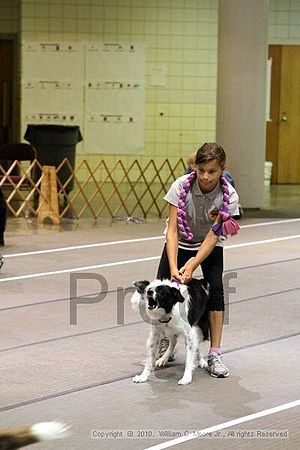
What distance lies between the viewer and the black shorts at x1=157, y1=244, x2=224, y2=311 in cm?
552

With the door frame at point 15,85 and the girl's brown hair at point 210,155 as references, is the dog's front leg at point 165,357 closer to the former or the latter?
the girl's brown hair at point 210,155

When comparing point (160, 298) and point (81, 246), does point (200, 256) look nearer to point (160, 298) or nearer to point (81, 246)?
point (160, 298)

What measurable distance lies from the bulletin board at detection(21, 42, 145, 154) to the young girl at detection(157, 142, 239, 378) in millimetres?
12758

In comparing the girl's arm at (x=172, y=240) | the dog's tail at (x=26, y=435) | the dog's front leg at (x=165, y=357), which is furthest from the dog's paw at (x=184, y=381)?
the dog's tail at (x=26, y=435)

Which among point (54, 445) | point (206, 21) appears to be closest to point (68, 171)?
point (206, 21)

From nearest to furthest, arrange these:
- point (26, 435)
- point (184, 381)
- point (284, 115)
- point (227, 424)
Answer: point (26, 435), point (227, 424), point (184, 381), point (284, 115)

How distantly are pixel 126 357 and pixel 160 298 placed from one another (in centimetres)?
89

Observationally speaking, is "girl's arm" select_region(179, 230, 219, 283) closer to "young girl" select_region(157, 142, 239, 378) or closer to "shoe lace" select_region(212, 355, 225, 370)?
"young girl" select_region(157, 142, 239, 378)

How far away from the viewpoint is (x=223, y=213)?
5.41 meters

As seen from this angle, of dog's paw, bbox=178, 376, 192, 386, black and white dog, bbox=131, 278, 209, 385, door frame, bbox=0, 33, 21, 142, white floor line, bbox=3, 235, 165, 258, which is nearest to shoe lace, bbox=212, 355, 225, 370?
black and white dog, bbox=131, 278, 209, 385

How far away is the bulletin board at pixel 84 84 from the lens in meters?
18.1

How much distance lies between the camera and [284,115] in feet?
60.9

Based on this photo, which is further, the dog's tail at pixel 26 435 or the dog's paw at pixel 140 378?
the dog's paw at pixel 140 378

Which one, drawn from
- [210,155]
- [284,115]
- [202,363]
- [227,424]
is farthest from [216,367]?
[284,115]
